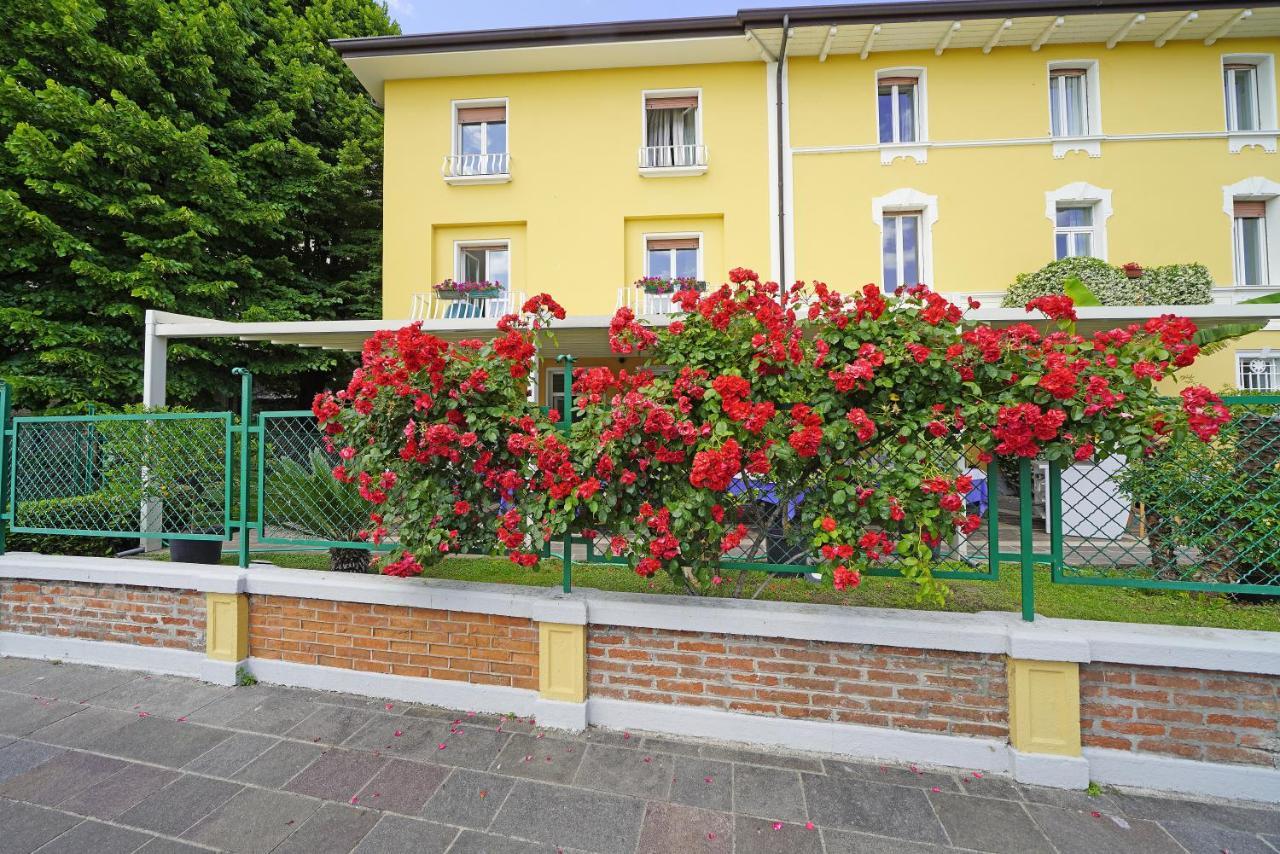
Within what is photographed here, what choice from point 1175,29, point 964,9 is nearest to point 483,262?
point 964,9

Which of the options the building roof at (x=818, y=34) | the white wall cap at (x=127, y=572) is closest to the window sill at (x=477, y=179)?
the building roof at (x=818, y=34)

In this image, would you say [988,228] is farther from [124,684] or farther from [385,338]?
[124,684]

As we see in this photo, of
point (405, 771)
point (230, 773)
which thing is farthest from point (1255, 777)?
point (230, 773)

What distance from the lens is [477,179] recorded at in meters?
9.85

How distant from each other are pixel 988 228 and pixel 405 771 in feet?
36.3

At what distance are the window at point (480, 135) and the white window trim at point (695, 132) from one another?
8.81ft

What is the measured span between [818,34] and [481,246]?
7.06 m

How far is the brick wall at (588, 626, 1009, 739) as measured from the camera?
2.51 m

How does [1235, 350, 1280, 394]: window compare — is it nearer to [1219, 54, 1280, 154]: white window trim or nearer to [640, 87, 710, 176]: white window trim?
[1219, 54, 1280, 154]: white window trim

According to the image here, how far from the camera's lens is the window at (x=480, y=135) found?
32.8 ft

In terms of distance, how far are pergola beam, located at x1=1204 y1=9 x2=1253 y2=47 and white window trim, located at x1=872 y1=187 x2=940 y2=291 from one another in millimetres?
5167

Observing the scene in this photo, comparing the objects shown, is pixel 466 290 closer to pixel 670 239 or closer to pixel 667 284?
pixel 667 284

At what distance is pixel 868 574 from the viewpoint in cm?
265

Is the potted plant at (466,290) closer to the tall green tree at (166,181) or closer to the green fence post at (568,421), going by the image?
the tall green tree at (166,181)
